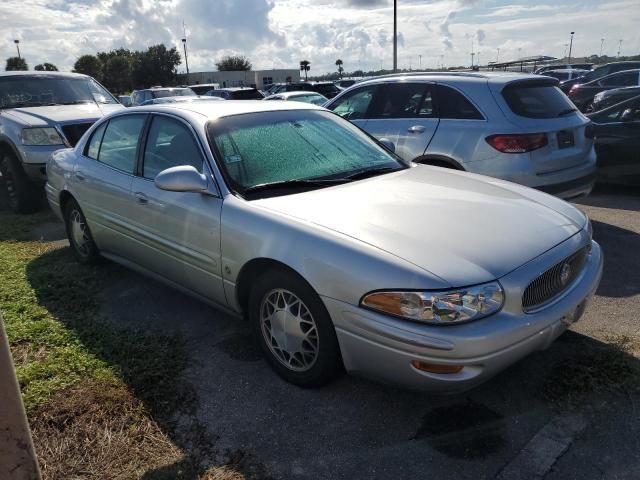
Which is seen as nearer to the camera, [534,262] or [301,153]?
[534,262]

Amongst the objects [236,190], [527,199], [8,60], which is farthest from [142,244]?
[8,60]

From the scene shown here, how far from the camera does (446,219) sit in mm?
2908

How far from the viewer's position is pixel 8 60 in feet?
223

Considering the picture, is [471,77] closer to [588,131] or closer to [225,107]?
[588,131]

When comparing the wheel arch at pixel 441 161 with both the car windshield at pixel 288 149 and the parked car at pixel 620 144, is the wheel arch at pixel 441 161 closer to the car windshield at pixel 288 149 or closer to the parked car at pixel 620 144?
the car windshield at pixel 288 149

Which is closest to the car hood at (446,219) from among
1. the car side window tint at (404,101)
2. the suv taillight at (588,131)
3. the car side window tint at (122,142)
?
the car side window tint at (122,142)

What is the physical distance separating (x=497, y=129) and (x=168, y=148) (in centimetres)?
312

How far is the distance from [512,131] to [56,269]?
4518mm

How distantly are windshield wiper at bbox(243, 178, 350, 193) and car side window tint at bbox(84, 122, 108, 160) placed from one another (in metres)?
2.10

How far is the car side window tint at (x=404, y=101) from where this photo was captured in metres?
5.83

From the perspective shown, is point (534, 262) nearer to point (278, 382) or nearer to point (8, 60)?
point (278, 382)

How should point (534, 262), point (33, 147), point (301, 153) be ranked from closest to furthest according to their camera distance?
1. point (534, 262)
2. point (301, 153)
3. point (33, 147)

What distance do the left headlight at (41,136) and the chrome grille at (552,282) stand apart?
21.4 feet

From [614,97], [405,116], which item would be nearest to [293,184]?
[405,116]
